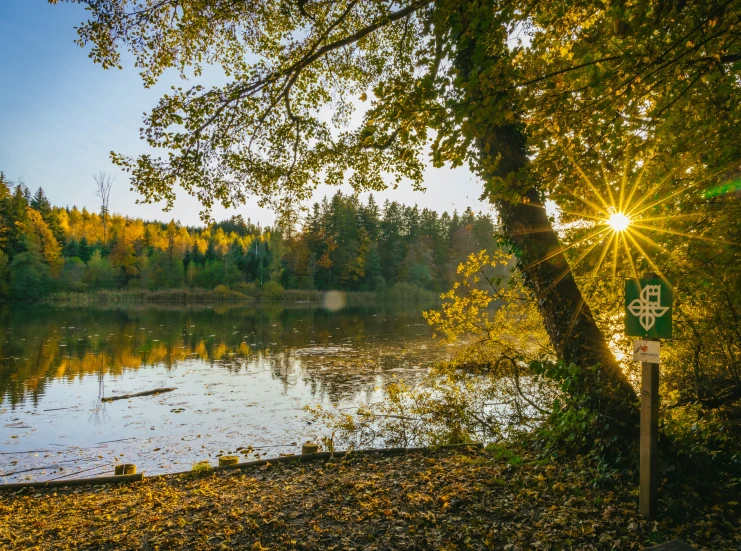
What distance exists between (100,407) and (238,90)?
31.7ft

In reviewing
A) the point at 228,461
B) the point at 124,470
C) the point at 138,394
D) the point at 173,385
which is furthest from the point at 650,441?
the point at 173,385

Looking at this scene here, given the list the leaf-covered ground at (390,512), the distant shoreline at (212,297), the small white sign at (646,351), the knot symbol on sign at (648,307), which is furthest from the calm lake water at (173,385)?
the distant shoreline at (212,297)

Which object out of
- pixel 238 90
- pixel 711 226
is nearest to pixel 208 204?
pixel 238 90

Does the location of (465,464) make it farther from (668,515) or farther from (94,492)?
(94,492)

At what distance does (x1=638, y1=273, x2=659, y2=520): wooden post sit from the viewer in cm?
382

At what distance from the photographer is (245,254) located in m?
71.6

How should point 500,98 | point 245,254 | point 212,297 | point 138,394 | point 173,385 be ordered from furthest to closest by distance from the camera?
1. point 245,254
2. point 212,297
3. point 173,385
4. point 138,394
5. point 500,98

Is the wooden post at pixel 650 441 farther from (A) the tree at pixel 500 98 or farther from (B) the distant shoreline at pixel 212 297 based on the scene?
(B) the distant shoreline at pixel 212 297

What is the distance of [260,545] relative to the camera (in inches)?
157

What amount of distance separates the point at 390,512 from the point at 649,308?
285 centimetres

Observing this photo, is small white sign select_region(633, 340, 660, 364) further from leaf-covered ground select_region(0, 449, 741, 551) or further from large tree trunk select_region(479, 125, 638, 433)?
leaf-covered ground select_region(0, 449, 741, 551)

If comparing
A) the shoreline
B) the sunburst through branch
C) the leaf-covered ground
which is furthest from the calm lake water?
the shoreline

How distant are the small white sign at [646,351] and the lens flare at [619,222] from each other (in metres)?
1.69

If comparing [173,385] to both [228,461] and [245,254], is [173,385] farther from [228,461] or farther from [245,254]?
[245,254]
